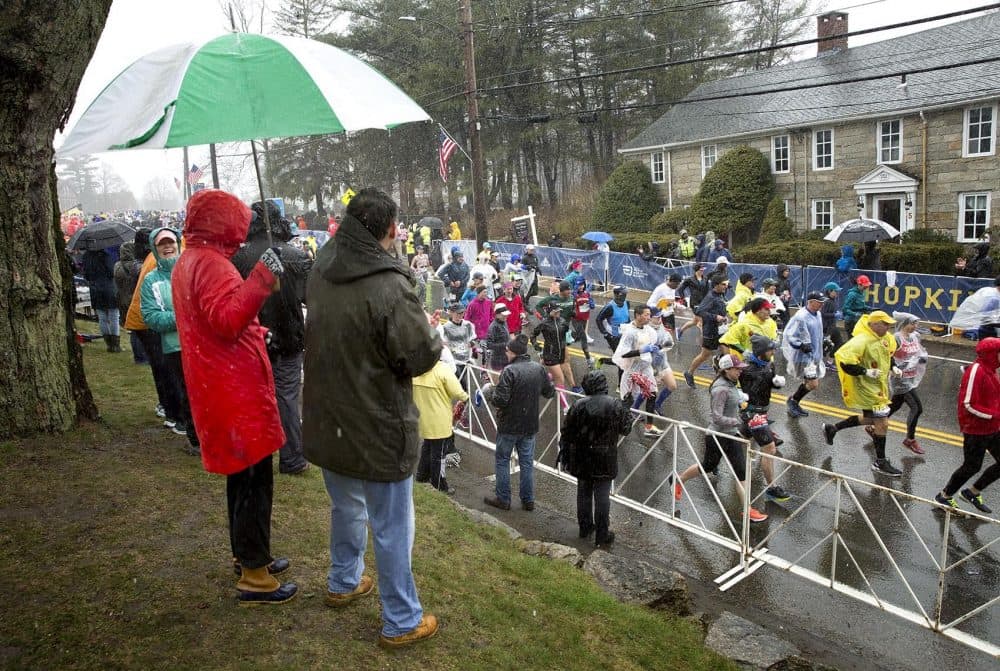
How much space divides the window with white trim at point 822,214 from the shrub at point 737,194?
5.93ft

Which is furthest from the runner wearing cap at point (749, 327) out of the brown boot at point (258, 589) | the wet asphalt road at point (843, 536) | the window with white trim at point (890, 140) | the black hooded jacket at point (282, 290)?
the window with white trim at point (890, 140)

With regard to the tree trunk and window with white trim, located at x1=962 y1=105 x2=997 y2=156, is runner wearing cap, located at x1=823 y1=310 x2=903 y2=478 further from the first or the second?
window with white trim, located at x1=962 y1=105 x2=997 y2=156

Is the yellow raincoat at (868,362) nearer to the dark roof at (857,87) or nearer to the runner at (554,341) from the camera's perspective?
the runner at (554,341)

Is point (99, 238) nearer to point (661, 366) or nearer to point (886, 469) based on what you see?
point (661, 366)

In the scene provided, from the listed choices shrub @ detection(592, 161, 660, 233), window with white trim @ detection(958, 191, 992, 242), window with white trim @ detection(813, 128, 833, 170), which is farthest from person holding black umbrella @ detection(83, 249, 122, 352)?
shrub @ detection(592, 161, 660, 233)

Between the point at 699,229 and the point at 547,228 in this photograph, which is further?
the point at 547,228

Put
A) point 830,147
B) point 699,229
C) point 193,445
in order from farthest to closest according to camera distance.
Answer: point 699,229 → point 830,147 → point 193,445

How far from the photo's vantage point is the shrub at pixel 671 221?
3149cm

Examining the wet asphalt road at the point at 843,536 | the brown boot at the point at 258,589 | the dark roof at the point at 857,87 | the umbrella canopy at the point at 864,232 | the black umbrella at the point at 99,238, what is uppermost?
the dark roof at the point at 857,87

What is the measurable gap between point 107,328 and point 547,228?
99.8 feet

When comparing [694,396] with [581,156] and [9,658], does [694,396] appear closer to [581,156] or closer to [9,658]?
[9,658]

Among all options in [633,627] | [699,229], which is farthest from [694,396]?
[699,229]

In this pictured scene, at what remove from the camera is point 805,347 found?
35.3ft

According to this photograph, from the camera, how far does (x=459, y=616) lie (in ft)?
13.4
